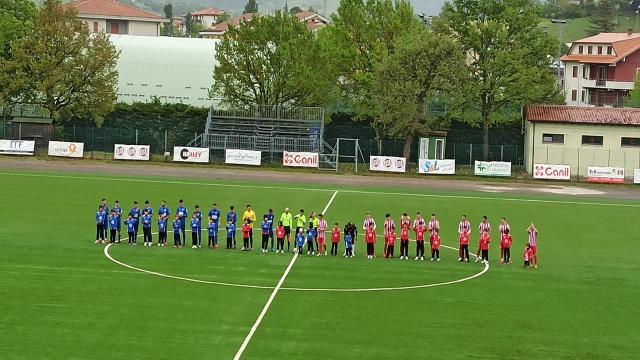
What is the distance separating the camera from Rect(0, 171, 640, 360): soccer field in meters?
24.8

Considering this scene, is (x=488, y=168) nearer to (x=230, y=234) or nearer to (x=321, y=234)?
(x=321, y=234)

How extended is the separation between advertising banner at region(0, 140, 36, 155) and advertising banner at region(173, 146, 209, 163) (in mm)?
10550

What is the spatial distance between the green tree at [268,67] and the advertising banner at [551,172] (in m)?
18.3

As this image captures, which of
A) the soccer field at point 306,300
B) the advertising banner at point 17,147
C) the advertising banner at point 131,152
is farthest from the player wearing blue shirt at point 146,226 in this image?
the advertising banner at point 17,147

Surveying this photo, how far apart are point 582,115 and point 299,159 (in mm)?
21482

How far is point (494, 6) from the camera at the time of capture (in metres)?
80.1

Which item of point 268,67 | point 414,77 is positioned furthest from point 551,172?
point 268,67

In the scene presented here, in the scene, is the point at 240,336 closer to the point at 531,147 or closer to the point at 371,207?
the point at 371,207

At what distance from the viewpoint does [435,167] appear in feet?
242

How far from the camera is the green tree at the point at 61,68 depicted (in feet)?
255

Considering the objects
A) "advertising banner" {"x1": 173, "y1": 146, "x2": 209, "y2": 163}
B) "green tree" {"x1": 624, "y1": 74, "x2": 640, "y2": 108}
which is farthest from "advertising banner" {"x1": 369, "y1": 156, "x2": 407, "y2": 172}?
"green tree" {"x1": 624, "y1": 74, "x2": 640, "y2": 108}

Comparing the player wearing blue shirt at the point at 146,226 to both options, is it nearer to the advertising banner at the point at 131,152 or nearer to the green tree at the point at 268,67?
the advertising banner at the point at 131,152

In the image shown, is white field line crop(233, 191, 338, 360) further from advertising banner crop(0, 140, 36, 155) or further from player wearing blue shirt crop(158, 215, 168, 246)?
advertising banner crop(0, 140, 36, 155)

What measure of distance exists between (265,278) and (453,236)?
45.6 ft
